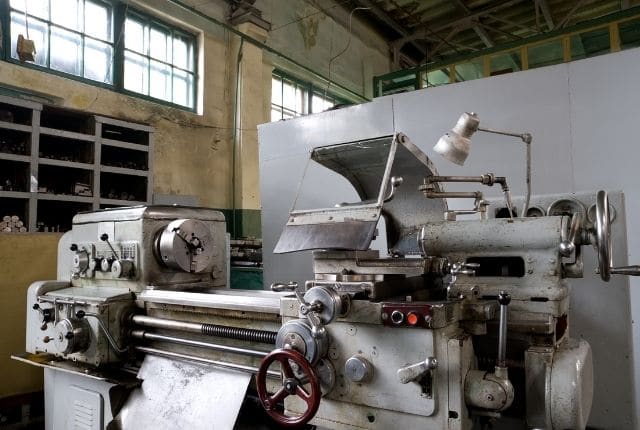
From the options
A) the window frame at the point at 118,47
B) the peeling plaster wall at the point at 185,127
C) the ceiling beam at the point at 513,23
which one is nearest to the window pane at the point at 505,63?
the ceiling beam at the point at 513,23

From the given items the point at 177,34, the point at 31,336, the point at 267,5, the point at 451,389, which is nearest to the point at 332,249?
the point at 451,389

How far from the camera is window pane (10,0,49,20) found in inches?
118

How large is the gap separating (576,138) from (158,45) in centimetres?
324

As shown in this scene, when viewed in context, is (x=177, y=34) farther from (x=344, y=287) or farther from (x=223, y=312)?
(x=344, y=287)

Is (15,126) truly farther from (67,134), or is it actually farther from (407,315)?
(407,315)

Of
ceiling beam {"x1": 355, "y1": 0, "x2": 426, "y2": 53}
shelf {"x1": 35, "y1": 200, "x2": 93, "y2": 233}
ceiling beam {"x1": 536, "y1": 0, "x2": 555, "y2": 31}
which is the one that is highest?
ceiling beam {"x1": 355, "y1": 0, "x2": 426, "y2": 53}

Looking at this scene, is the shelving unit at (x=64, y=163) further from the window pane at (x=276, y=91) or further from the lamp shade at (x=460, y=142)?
the lamp shade at (x=460, y=142)

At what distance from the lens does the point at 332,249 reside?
3.95ft

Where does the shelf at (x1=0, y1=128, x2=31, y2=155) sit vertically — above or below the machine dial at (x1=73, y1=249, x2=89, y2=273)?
above

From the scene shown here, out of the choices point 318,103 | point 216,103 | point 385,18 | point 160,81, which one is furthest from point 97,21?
point 385,18

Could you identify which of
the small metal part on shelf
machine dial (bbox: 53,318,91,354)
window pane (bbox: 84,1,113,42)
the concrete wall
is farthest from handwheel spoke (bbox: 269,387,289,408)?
window pane (bbox: 84,1,113,42)

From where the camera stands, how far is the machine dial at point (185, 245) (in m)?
1.87

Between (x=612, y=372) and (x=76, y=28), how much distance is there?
3745 mm

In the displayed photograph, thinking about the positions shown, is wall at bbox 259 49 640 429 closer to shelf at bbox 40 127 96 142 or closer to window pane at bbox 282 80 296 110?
shelf at bbox 40 127 96 142
